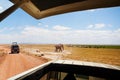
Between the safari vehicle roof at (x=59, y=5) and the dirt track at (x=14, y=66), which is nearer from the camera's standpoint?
the safari vehicle roof at (x=59, y=5)

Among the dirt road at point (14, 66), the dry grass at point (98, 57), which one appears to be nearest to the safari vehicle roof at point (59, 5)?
the dirt road at point (14, 66)

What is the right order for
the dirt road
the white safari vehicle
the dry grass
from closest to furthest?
1. the white safari vehicle
2. the dirt road
3. the dry grass

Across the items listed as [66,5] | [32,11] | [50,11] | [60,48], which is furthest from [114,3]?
[60,48]

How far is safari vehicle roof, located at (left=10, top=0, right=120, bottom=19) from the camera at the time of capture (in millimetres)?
1707

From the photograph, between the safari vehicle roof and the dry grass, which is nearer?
the safari vehicle roof

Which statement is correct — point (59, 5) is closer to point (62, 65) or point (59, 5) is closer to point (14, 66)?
point (62, 65)

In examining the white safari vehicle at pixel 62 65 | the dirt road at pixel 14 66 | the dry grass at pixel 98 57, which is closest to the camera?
the white safari vehicle at pixel 62 65

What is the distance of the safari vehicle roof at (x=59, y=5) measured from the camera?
171 cm

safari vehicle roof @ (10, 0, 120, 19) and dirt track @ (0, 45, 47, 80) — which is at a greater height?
safari vehicle roof @ (10, 0, 120, 19)

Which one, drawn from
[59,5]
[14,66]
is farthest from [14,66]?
[59,5]

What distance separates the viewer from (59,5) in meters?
1.90

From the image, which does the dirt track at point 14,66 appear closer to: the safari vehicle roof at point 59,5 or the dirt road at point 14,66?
the dirt road at point 14,66

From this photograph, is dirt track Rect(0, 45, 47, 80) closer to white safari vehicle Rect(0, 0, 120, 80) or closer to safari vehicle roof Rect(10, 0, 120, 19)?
white safari vehicle Rect(0, 0, 120, 80)

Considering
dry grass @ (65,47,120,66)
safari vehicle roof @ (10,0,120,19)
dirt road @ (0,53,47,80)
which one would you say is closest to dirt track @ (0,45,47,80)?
dirt road @ (0,53,47,80)
